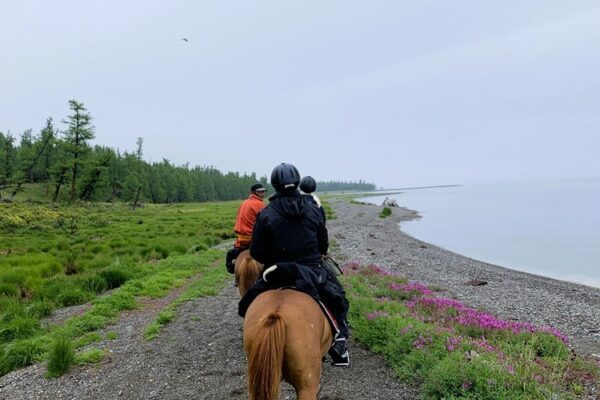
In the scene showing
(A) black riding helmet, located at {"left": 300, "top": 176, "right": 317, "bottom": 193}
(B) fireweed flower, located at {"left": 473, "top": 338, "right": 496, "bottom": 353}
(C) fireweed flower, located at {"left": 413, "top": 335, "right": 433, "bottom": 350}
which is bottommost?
(B) fireweed flower, located at {"left": 473, "top": 338, "right": 496, "bottom": 353}

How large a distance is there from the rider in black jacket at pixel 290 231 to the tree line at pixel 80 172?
62586 millimetres

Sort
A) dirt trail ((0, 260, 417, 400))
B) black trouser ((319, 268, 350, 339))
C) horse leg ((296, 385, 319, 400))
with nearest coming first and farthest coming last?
horse leg ((296, 385, 319, 400)), black trouser ((319, 268, 350, 339)), dirt trail ((0, 260, 417, 400))

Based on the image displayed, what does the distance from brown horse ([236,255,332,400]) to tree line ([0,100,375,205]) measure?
63.4 meters

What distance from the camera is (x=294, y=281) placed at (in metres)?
4.62

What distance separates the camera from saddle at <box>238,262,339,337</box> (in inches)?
181

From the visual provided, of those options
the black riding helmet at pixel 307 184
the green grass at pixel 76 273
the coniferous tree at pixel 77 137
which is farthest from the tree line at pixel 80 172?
the black riding helmet at pixel 307 184

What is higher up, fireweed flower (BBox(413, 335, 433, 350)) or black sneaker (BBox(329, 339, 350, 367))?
black sneaker (BBox(329, 339, 350, 367))

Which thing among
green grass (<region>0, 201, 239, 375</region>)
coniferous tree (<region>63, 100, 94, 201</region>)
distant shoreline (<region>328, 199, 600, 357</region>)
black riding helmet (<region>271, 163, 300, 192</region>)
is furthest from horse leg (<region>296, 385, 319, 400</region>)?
coniferous tree (<region>63, 100, 94, 201</region>)

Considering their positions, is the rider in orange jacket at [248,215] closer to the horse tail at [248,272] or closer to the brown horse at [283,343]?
the horse tail at [248,272]

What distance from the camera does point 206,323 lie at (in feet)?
32.3

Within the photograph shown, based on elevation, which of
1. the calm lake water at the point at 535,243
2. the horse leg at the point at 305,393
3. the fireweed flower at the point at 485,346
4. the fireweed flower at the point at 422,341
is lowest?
the calm lake water at the point at 535,243

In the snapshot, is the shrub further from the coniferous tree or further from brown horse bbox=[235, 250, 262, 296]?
the coniferous tree

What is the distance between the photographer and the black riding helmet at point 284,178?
499cm

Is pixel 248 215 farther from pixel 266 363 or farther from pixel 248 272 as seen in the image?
pixel 266 363
